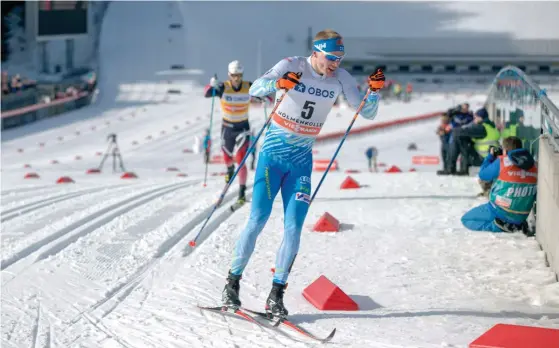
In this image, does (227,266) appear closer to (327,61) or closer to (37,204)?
(327,61)

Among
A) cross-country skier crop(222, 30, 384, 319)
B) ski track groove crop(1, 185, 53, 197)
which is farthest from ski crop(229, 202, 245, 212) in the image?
cross-country skier crop(222, 30, 384, 319)

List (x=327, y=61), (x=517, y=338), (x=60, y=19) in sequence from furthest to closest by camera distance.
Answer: (x=60, y=19)
(x=327, y=61)
(x=517, y=338)

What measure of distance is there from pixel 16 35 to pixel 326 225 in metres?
47.1

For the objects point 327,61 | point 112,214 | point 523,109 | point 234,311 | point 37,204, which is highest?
point 327,61

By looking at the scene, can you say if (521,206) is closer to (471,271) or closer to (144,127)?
(471,271)

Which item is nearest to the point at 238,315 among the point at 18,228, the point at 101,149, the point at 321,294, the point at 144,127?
the point at 321,294

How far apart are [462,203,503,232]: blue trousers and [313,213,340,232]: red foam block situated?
1412 mm

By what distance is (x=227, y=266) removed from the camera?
8727mm

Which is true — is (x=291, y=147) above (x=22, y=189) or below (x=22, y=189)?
above

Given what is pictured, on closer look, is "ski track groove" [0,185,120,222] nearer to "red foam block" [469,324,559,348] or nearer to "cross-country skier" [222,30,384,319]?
"cross-country skier" [222,30,384,319]

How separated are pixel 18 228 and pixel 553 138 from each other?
6161 mm

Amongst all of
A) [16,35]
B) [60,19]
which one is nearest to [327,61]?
[60,19]

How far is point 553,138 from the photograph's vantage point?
8594mm

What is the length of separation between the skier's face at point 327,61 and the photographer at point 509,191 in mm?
3529
